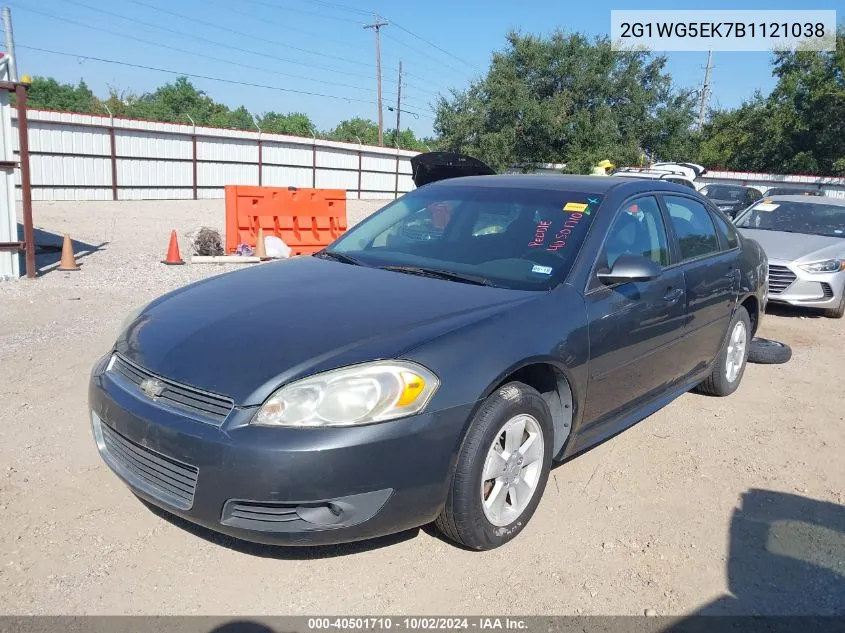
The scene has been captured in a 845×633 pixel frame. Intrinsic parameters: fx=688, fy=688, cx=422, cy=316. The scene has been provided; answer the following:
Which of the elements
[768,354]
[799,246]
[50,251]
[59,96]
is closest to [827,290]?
[799,246]

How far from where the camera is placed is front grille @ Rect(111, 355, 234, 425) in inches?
101

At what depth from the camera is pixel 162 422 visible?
2.62 m

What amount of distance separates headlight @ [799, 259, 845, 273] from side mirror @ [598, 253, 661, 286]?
6.03 metres

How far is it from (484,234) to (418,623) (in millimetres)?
2112

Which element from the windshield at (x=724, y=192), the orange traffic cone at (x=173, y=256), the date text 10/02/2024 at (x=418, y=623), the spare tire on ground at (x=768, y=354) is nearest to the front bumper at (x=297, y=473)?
the date text 10/02/2024 at (x=418, y=623)

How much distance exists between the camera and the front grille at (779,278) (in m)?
8.50

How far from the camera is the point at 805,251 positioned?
870cm

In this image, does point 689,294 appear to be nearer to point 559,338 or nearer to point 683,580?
point 559,338

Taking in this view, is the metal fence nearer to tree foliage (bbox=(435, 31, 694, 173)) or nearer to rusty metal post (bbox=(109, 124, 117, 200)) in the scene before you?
rusty metal post (bbox=(109, 124, 117, 200))

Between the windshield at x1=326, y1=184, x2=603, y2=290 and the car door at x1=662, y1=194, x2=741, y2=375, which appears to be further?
the car door at x1=662, y1=194, x2=741, y2=375

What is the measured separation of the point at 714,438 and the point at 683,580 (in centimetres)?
182

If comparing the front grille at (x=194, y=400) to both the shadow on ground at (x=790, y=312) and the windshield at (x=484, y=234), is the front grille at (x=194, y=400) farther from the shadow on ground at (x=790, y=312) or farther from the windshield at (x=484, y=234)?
the shadow on ground at (x=790, y=312)

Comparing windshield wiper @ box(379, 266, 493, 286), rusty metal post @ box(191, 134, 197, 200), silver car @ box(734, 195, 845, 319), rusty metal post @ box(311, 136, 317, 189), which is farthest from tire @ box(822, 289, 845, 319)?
rusty metal post @ box(311, 136, 317, 189)

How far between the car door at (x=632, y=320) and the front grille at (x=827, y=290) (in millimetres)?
5349
